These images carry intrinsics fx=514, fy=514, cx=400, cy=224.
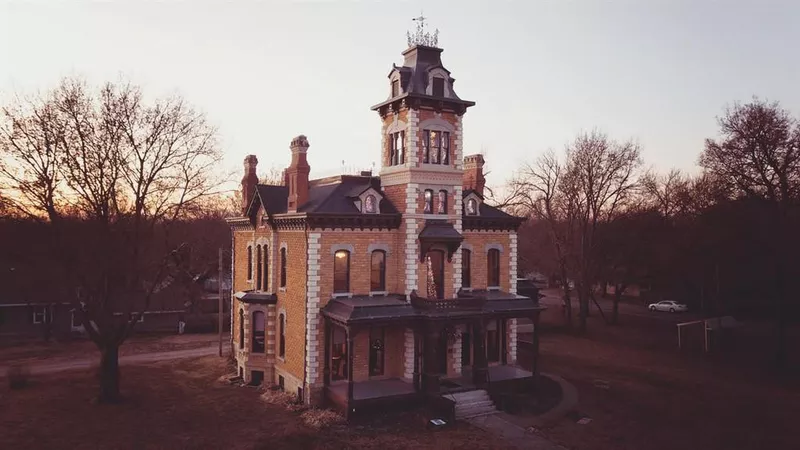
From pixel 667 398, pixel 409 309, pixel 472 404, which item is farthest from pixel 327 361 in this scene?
pixel 667 398

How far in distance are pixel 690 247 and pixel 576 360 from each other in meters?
16.0

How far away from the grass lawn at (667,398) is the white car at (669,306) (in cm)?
1431

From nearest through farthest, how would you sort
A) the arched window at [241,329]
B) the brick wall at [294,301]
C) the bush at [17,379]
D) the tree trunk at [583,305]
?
the brick wall at [294,301] < the bush at [17,379] < the arched window at [241,329] < the tree trunk at [583,305]

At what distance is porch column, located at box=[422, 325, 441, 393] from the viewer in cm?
2381

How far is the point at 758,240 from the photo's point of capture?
3225 cm

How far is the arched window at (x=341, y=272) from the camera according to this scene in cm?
2494

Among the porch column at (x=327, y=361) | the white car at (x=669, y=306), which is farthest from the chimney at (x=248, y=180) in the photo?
the white car at (x=669, y=306)

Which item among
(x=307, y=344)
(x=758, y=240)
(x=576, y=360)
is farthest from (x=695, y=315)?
(x=307, y=344)

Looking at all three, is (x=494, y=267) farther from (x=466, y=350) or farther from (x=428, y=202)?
(x=428, y=202)

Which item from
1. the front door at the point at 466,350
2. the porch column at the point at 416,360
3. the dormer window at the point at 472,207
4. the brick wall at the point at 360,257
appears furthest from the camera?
the dormer window at the point at 472,207

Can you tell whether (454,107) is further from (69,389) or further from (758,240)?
(69,389)

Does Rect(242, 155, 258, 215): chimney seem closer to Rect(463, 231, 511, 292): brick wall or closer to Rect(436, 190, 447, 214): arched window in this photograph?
Rect(436, 190, 447, 214): arched window

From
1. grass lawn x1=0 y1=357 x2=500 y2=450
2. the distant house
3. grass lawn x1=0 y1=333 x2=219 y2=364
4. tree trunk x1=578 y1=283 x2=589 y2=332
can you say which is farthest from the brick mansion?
the distant house

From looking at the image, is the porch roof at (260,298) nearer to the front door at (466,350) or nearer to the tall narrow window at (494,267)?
the front door at (466,350)
